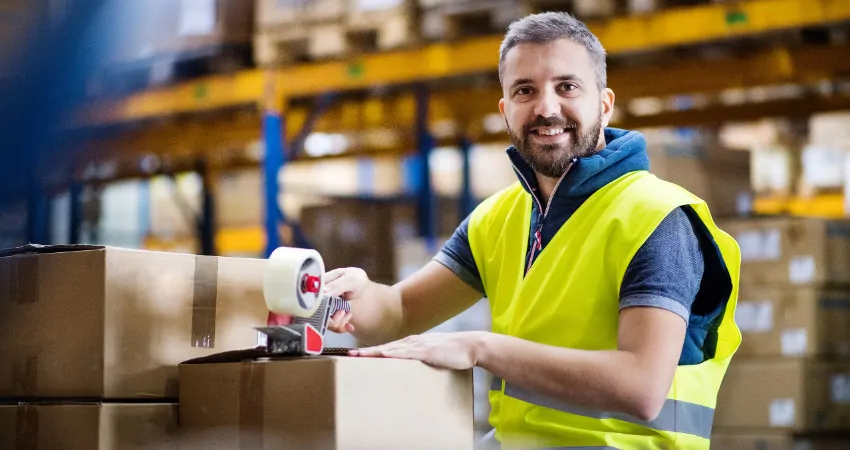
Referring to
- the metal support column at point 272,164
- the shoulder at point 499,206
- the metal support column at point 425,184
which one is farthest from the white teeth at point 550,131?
the metal support column at point 272,164

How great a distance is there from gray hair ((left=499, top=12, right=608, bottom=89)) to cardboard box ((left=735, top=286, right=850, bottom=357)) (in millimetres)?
2989

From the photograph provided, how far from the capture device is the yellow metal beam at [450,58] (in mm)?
4863

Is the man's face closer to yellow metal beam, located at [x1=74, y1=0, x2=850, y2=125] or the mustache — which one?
the mustache

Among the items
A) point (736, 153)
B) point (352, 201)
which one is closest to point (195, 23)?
point (352, 201)

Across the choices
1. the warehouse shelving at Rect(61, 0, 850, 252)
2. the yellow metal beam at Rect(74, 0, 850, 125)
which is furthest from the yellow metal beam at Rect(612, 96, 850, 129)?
the yellow metal beam at Rect(74, 0, 850, 125)

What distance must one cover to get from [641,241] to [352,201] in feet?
15.3

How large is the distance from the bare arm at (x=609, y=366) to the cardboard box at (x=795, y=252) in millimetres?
3176

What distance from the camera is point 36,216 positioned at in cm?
1006

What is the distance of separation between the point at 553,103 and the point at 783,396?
10.3 feet

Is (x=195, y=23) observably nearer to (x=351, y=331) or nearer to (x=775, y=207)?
(x=775, y=207)

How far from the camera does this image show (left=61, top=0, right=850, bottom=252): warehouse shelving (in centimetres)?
505

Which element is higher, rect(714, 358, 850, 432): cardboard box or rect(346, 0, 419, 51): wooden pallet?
rect(346, 0, 419, 51): wooden pallet

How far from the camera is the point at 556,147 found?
2.25 metres

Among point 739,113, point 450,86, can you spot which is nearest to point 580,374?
point 450,86
